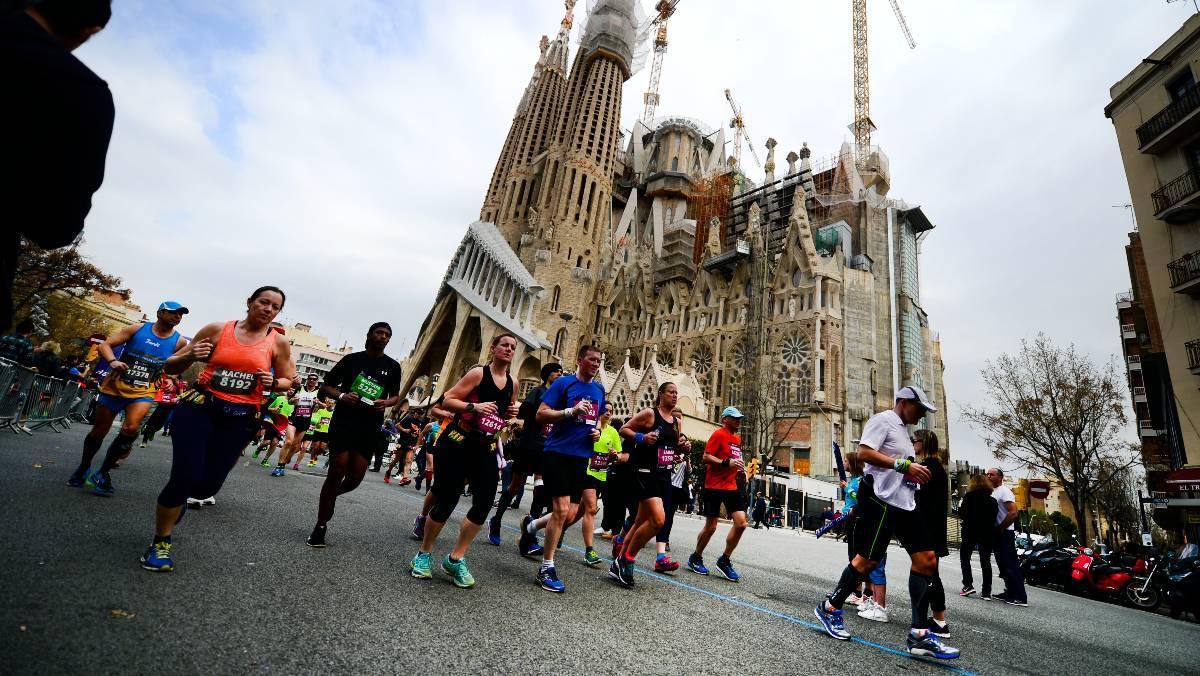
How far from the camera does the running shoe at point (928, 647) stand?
11.4 ft

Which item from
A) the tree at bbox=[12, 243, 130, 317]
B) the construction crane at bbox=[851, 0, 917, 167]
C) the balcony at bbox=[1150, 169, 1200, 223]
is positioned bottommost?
the tree at bbox=[12, 243, 130, 317]

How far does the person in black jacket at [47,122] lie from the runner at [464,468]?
2.36 meters

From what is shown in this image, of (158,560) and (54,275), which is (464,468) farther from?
(54,275)

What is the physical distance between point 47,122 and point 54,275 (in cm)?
2964

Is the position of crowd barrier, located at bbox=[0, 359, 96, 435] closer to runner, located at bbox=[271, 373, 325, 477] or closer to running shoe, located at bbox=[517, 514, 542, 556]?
runner, located at bbox=[271, 373, 325, 477]

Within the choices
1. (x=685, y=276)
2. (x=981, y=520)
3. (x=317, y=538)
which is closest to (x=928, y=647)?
(x=317, y=538)

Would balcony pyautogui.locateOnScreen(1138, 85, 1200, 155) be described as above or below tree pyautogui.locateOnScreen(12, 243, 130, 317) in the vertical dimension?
above

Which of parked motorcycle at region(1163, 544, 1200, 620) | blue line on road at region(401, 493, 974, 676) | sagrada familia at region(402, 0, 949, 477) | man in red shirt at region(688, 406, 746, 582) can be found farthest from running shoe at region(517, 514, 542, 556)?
sagrada familia at region(402, 0, 949, 477)

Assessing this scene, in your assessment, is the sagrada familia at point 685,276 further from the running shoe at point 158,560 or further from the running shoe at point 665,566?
the running shoe at point 158,560

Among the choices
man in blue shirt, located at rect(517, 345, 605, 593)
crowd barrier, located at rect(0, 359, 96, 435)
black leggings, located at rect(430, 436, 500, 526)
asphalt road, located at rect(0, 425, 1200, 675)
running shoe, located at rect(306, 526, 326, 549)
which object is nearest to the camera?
asphalt road, located at rect(0, 425, 1200, 675)

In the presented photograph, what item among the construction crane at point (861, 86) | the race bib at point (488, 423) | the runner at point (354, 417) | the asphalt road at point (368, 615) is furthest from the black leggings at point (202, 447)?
the construction crane at point (861, 86)

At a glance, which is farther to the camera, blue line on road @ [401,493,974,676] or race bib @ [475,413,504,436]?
race bib @ [475,413,504,436]

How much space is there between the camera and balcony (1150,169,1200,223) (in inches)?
664

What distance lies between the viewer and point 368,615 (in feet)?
8.96
